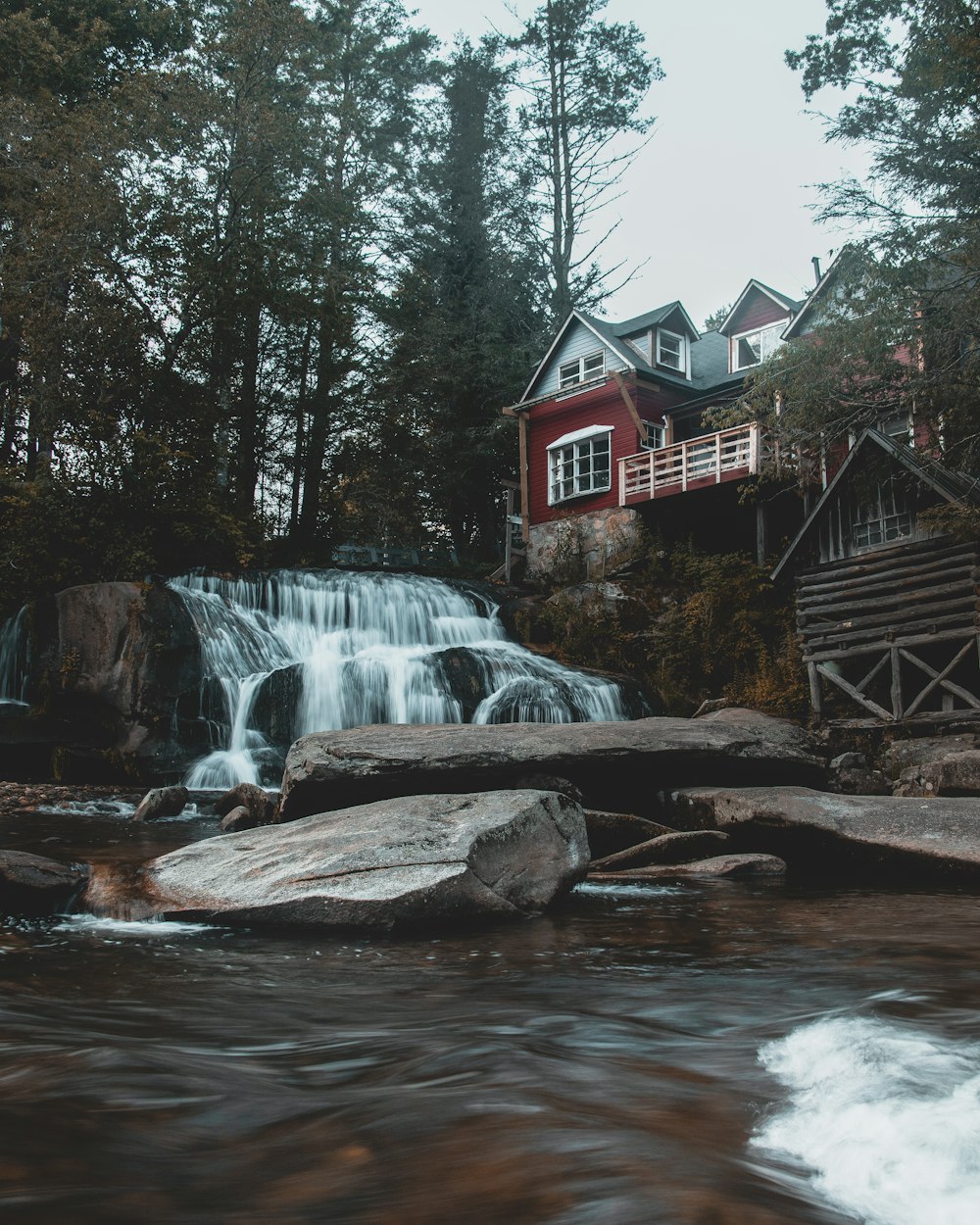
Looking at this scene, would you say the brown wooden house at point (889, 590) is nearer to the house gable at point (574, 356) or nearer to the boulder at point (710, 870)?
the boulder at point (710, 870)

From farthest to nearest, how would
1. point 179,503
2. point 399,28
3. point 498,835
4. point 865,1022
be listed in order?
1. point 399,28
2. point 179,503
3. point 498,835
4. point 865,1022

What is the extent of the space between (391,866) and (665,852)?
11.4ft

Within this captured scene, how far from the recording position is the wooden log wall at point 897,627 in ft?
55.7

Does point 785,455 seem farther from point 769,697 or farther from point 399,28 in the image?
point 399,28

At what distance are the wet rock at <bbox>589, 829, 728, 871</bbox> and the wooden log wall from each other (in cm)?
964

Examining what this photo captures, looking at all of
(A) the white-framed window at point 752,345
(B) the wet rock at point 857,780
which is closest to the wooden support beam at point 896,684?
(B) the wet rock at point 857,780

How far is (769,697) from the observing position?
2055 centimetres

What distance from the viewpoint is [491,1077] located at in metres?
3.11

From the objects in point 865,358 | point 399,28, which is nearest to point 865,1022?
point 865,358

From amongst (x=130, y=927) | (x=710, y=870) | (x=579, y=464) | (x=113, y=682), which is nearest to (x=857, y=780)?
(x=710, y=870)

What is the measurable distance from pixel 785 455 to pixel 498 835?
15.3 metres

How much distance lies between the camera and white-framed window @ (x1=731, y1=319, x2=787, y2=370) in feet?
96.2

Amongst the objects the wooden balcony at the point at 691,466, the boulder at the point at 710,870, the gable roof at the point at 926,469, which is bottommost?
the boulder at the point at 710,870

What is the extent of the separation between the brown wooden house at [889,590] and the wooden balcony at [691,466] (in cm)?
475
